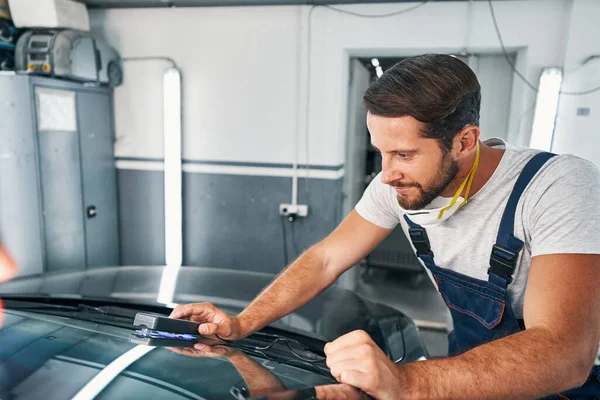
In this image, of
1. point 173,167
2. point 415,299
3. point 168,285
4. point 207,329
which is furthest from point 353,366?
point 415,299

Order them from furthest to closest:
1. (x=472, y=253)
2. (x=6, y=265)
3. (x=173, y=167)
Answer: (x=173, y=167) < (x=6, y=265) < (x=472, y=253)

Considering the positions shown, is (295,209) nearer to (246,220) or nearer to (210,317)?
(246,220)

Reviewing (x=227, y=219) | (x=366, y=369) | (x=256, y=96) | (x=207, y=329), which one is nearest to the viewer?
(x=366, y=369)

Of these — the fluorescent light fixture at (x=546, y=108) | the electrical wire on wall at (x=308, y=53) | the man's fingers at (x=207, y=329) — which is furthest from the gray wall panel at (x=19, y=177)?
the fluorescent light fixture at (x=546, y=108)

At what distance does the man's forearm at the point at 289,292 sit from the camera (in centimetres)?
137

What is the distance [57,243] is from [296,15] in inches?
103

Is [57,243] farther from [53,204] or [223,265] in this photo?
[223,265]

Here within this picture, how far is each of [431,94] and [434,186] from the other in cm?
26

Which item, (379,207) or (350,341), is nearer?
(350,341)

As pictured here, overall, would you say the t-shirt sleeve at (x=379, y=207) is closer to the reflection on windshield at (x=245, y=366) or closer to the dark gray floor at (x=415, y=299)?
the reflection on windshield at (x=245, y=366)

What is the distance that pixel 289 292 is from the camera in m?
1.47

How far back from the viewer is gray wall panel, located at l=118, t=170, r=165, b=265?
13.6 feet

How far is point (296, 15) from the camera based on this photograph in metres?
3.61

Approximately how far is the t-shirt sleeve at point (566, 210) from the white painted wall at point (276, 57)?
2.50 metres
